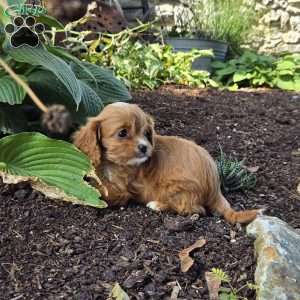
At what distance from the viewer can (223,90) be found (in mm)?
6969

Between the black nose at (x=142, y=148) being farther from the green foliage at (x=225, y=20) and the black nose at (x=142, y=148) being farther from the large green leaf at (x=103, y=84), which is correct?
the green foliage at (x=225, y=20)

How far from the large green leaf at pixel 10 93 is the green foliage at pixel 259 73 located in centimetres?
458

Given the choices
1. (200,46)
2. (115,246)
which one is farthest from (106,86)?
(200,46)

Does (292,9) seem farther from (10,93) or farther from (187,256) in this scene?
(187,256)

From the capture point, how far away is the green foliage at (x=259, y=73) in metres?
7.44

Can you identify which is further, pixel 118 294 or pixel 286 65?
pixel 286 65

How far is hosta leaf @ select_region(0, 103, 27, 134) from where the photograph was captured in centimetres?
323

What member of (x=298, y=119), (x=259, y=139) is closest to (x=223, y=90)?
(x=298, y=119)

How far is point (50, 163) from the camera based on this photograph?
295 cm

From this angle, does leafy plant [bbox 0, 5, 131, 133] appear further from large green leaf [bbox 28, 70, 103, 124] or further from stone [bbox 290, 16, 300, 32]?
stone [bbox 290, 16, 300, 32]

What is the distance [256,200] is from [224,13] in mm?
6158

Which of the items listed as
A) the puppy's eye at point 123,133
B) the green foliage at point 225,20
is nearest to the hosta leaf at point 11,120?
the puppy's eye at point 123,133

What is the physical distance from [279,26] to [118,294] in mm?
8852

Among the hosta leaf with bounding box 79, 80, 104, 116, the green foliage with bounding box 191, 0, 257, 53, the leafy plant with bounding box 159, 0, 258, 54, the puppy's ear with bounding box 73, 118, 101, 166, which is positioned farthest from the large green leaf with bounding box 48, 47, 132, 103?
the green foliage with bounding box 191, 0, 257, 53
